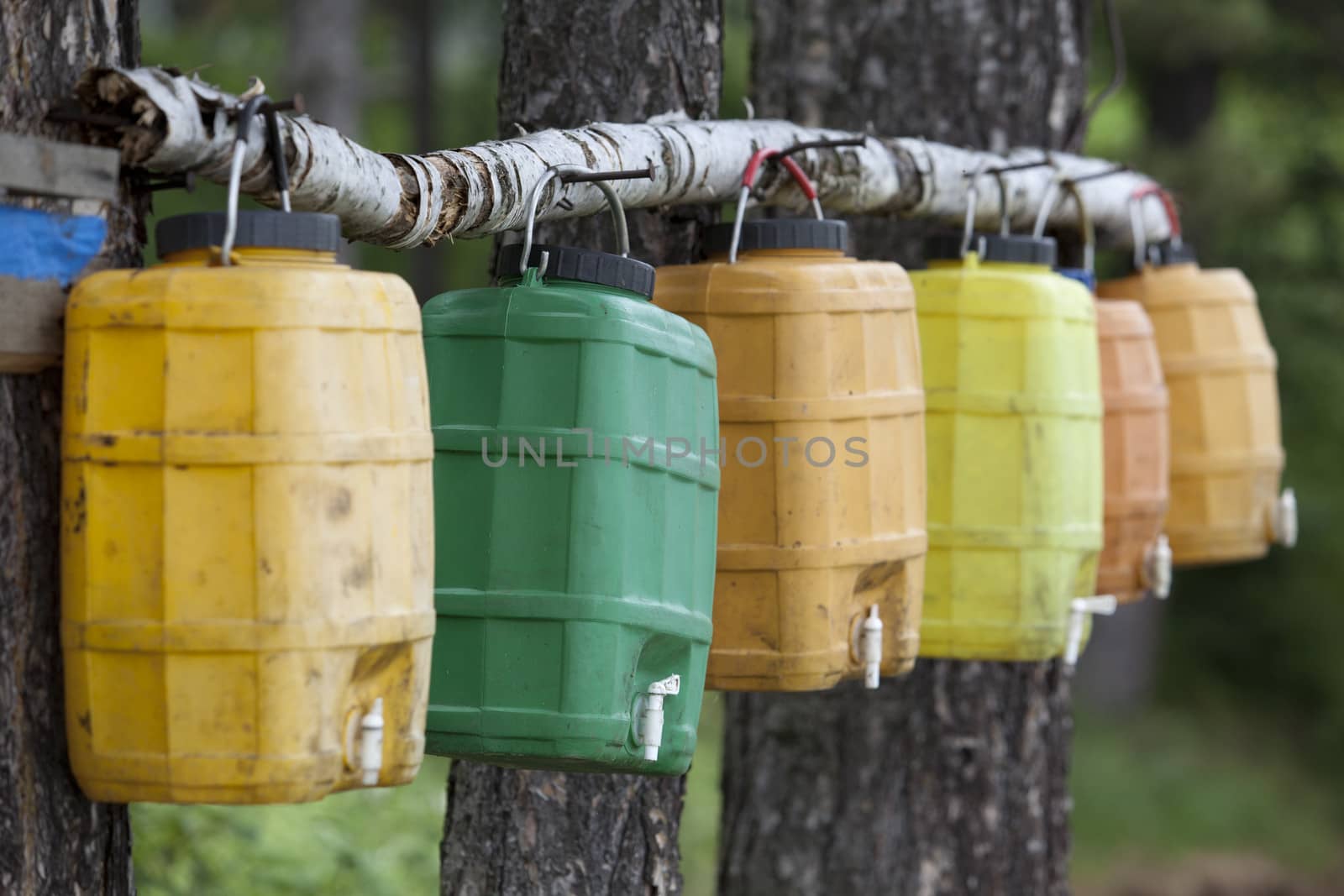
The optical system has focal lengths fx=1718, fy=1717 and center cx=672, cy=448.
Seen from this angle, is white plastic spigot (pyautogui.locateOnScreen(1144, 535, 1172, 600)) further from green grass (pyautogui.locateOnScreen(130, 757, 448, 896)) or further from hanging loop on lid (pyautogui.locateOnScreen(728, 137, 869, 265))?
green grass (pyautogui.locateOnScreen(130, 757, 448, 896))

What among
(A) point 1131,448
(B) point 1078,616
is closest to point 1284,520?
(A) point 1131,448

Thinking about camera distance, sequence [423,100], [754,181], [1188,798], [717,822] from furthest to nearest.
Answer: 1. [423,100]
2. [1188,798]
3. [717,822]
4. [754,181]

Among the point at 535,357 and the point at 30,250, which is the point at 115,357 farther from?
the point at 535,357

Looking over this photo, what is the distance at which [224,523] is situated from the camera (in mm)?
1750

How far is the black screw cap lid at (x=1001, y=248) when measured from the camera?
309cm

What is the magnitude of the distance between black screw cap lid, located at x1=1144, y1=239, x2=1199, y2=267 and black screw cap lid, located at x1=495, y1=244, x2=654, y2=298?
82.3 inches

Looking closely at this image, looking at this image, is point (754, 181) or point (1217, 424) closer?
Result: point (754, 181)

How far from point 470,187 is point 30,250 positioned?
643 millimetres

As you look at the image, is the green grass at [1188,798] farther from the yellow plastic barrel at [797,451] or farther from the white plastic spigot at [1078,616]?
the yellow plastic barrel at [797,451]

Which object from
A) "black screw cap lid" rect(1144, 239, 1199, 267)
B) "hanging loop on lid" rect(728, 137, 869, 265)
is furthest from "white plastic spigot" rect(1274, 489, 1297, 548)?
"hanging loop on lid" rect(728, 137, 869, 265)

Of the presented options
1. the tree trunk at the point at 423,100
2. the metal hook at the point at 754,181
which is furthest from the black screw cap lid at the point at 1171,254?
the tree trunk at the point at 423,100

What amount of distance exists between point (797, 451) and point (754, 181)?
627 mm

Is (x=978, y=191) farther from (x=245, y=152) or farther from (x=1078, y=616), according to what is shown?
(x=245, y=152)

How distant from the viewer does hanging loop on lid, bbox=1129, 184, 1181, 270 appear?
12.9ft
